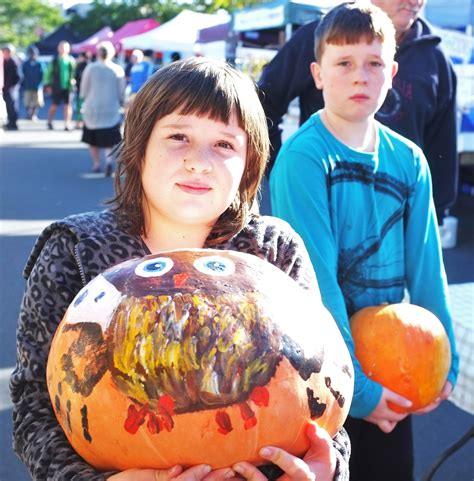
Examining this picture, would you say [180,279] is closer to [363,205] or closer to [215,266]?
[215,266]

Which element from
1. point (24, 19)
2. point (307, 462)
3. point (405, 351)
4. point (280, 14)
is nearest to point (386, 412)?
point (405, 351)

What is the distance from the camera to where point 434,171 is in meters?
3.65

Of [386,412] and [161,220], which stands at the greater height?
[161,220]

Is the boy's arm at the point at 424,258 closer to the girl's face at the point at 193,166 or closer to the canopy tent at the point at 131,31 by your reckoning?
the girl's face at the point at 193,166

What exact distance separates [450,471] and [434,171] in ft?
5.20

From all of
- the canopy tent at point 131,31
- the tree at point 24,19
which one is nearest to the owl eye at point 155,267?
the canopy tent at point 131,31

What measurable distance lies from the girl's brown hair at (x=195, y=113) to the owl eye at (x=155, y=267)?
1.18 ft

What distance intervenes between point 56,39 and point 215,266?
54524mm

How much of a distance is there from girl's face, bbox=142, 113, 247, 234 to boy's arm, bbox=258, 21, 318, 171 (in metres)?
1.77

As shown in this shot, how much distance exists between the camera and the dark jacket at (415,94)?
336 cm

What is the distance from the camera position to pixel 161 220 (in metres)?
1.88

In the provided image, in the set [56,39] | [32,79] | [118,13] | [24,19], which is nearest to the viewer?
[32,79]

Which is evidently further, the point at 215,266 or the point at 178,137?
the point at 178,137

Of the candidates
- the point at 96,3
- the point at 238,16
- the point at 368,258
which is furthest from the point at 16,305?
the point at 96,3
